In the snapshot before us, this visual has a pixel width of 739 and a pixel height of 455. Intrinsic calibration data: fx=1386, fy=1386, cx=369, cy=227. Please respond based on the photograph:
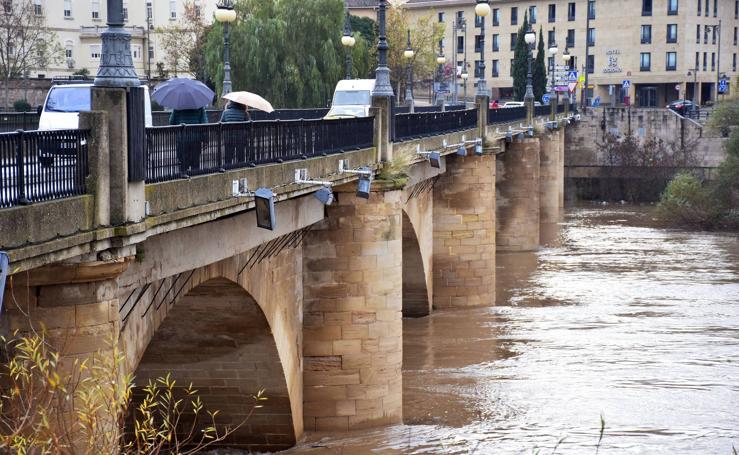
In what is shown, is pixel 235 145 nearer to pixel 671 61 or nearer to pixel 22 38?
pixel 22 38

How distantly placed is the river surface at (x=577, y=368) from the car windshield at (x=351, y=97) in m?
5.83

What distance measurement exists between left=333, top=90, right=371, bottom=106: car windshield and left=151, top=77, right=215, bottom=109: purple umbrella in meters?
17.3

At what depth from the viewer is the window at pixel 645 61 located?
99.9 metres

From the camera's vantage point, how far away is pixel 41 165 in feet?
33.3

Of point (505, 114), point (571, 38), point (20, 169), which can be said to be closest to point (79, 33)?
point (505, 114)

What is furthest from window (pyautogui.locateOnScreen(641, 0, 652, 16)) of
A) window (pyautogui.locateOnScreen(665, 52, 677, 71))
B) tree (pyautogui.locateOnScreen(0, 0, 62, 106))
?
tree (pyautogui.locateOnScreen(0, 0, 62, 106))

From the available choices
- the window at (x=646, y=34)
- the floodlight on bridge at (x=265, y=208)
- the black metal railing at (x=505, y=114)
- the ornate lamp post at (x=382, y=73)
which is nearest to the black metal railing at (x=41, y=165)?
the floodlight on bridge at (x=265, y=208)

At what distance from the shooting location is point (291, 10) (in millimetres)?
55375

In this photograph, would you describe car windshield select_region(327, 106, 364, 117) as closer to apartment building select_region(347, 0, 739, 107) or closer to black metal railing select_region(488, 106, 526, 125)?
black metal railing select_region(488, 106, 526, 125)

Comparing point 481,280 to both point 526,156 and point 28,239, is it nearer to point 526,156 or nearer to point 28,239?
point 526,156

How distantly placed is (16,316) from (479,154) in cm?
2721

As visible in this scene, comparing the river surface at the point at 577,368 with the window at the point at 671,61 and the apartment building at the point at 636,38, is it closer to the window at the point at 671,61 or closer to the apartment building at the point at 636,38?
the window at the point at 671,61

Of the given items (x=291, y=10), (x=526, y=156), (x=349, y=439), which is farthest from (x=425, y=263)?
(x=291, y=10)

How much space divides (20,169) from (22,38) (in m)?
48.3
